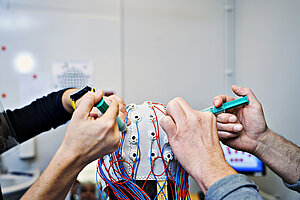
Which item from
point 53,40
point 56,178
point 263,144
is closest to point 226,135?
point 263,144

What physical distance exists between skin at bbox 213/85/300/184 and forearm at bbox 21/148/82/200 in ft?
1.67

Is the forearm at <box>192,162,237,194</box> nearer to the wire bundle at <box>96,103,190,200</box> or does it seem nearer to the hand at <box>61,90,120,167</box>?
the wire bundle at <box>96,103,190,200</box>

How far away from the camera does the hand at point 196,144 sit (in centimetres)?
55

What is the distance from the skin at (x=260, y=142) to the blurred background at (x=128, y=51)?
0.72 m

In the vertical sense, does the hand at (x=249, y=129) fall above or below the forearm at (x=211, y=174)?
above

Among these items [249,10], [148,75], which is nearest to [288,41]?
[249,10]

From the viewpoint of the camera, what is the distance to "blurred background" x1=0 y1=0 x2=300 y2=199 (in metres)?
1.67

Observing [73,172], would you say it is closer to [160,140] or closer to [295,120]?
[160,140]

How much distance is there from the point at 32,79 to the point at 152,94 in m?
0.94

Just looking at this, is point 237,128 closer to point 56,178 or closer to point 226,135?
point 226,135

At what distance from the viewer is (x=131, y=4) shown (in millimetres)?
1813

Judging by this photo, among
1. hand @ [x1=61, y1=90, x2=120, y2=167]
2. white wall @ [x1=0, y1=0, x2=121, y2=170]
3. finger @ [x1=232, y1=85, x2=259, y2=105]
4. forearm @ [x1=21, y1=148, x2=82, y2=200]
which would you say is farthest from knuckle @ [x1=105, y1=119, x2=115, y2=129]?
white wall @ [x1=0, y1=0, x2=121, y2=170]

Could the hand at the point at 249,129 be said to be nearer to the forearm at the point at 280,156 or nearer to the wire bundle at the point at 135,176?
the forearm at the point at 280,156

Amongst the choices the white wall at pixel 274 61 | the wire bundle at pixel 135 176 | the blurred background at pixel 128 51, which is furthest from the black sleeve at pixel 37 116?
the white wall at pixel 274 61
